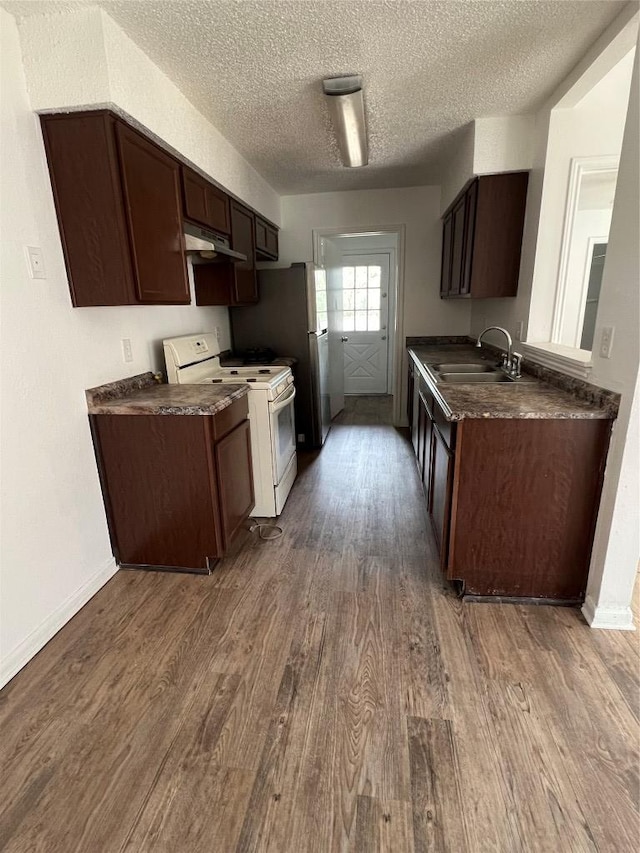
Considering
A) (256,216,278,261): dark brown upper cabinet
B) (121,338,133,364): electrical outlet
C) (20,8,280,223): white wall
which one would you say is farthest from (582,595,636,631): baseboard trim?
(256,216,278,261): dark brown upper cabinet

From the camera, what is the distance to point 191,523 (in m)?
2.14

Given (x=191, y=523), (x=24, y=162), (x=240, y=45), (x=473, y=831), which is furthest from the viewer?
(x=191, y=523)

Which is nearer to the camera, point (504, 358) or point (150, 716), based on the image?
point (150, 716)

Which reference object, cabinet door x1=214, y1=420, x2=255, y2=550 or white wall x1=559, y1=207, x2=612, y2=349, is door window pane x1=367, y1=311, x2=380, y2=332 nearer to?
white wall x1=559, y1=207, x2=612, y2=349

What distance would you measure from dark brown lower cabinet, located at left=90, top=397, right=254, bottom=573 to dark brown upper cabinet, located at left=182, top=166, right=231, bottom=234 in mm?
1137

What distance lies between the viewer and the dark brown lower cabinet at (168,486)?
6.66 ft

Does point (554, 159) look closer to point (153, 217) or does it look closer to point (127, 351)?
point (153, 217)

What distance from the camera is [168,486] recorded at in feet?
6.88

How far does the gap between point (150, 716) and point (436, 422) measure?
1.79 meters

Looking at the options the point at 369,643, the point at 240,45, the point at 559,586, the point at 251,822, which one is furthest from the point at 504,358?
the point at 251,822

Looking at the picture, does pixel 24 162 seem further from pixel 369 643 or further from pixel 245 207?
pixel 369 643

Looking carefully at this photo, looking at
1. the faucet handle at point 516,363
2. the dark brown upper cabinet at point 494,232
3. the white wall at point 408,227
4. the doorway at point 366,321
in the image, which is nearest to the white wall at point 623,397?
the faucet handle at point 516,363

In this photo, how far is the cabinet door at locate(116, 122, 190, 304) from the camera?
5.94 feet

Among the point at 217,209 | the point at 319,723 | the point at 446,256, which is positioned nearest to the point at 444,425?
the point at 319,723
